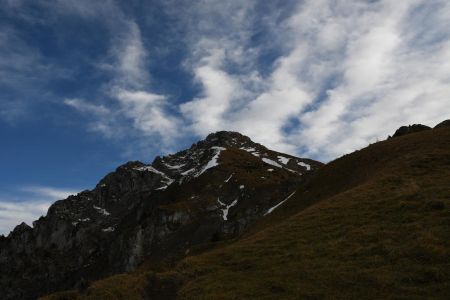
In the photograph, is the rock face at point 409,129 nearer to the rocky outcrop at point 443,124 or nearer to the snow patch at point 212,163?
the rocky outcrop at point 443,124

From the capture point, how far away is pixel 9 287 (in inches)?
7200

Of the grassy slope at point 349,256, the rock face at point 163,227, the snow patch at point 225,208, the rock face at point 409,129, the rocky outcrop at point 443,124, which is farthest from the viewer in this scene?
the snow patch at point 225,208

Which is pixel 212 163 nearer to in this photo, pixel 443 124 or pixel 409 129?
pixel 409 129

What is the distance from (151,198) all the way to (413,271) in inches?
6347

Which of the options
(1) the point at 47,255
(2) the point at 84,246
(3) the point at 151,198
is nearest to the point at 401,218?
(3) the point at 151,198

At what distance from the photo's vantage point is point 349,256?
25.3 meters

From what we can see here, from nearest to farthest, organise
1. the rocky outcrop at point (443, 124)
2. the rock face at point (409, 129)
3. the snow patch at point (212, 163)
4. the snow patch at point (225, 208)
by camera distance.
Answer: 1. the rocky outcrop at point (443, 124)
2. the rock face at point (409, 129)
3. the snow patch at point (225, 208)
4. the snow patch at point (212, 163)

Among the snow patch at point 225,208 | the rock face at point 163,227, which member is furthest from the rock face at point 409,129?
the snow patch at point 225,208

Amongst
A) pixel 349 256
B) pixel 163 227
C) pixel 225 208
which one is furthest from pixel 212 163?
pixel 349 256

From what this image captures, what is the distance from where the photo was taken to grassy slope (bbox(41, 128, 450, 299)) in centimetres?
2116

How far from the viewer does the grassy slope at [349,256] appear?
2116 cm

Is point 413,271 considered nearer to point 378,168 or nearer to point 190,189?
point 378,168

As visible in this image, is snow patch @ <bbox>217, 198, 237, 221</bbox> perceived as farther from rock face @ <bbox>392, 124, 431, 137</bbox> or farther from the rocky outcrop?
the rocky outcrop

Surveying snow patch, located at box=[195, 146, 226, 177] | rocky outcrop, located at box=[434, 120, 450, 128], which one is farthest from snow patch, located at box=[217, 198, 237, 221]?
rocky outcrop, located at box=[434, 120, 450, 128]
